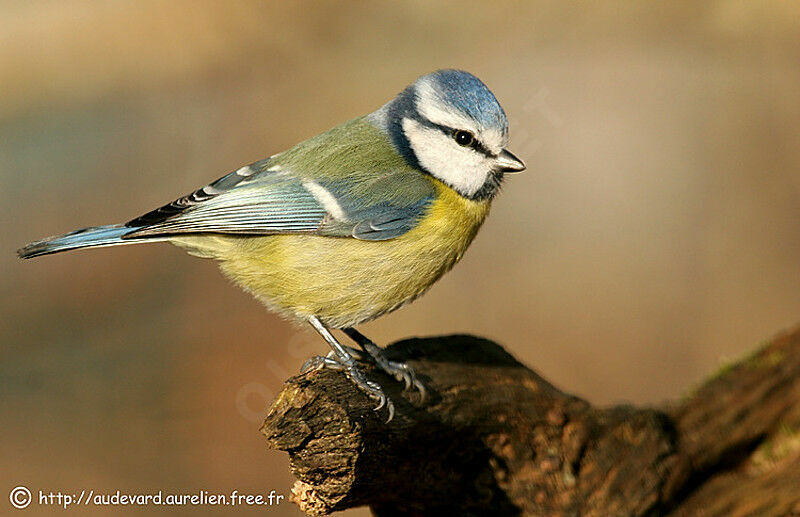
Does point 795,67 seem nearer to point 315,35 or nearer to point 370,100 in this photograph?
point 370,100

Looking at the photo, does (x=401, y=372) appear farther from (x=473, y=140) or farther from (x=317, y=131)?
(x=317, y=131)

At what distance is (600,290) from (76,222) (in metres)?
3.12

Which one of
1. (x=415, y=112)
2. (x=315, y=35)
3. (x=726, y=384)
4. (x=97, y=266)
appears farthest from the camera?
(x=315, y=35)

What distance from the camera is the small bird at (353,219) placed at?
2.30 m

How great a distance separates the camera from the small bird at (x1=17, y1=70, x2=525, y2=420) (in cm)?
230

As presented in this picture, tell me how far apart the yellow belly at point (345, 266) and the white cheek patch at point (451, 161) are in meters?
0.06

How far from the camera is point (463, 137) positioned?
239cm

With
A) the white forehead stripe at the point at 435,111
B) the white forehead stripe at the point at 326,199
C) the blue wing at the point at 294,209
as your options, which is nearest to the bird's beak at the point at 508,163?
the white forehead stripe at the point at 435,111

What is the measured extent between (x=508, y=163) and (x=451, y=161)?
0.18 meters

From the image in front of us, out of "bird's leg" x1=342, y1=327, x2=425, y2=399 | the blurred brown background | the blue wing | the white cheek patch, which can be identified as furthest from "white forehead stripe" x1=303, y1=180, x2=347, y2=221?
the blurred brown background

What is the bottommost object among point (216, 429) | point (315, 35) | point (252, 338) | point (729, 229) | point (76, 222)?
point (729, 229)

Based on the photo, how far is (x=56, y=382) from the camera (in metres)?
4.19

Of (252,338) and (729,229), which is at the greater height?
(252,338)

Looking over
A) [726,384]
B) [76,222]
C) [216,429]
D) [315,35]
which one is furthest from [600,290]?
[76,222]
